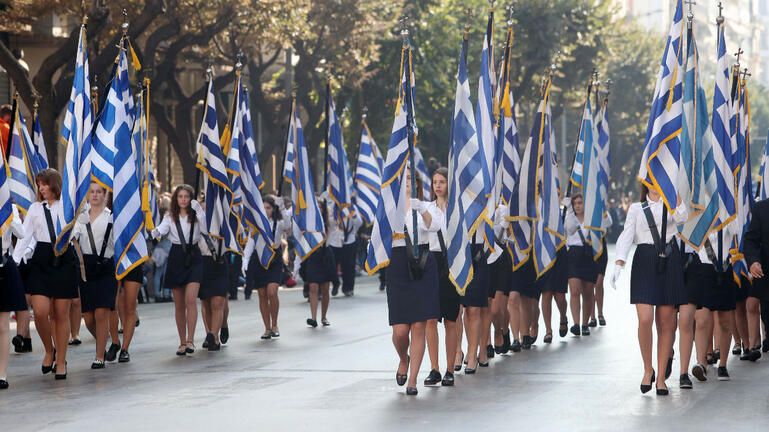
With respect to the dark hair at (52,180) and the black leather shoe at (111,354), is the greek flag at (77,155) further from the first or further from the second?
the black leather shoe at (111,354)

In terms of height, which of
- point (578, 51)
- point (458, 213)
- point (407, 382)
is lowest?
point (407, 382)

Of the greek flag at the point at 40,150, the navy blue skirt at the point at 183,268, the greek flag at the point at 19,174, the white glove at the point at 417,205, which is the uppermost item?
the greek flag at the point at 40,150

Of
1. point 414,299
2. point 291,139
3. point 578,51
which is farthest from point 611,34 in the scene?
point 414,299

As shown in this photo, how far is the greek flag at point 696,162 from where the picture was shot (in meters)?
12.8

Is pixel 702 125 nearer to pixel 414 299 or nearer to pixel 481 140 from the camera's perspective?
pixel 481 140

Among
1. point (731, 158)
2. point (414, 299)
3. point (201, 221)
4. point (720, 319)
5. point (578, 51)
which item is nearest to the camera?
point (414, 299)

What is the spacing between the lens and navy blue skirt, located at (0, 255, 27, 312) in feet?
42.0

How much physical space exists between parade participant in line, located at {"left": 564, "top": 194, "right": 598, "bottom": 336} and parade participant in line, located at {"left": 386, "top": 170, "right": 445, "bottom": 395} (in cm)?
570

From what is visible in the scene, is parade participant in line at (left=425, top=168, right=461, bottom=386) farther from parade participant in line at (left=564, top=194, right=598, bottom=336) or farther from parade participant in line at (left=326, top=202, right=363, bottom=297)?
parade participant in line at (left=326, top=202, right=363, bottom=297)

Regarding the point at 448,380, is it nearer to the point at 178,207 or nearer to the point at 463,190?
the point at 463,190

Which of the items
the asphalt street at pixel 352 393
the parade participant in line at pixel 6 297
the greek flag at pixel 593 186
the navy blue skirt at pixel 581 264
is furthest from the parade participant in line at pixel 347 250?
the parade participant in line at pixel 6 297

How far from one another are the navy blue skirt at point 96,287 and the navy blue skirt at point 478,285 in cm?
363

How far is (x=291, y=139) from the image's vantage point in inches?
874

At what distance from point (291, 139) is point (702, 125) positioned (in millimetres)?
9619
